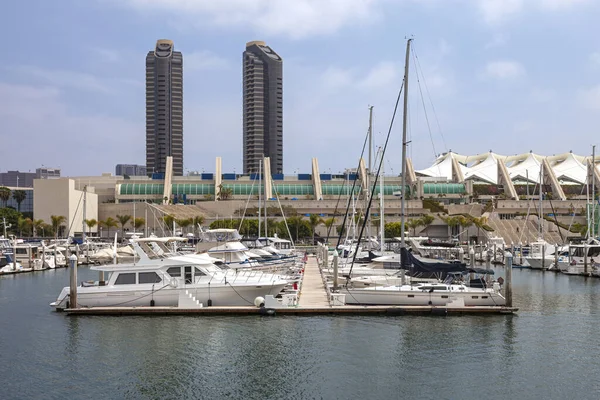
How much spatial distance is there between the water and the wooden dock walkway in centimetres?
235

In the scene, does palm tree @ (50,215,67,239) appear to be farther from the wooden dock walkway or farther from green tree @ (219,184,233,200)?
the wooden dock walkway

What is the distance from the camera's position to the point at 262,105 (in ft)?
595

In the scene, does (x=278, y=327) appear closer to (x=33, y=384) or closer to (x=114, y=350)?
(x=114, y=350)

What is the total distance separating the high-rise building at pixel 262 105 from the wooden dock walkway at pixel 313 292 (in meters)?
134

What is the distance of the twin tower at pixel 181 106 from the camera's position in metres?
181

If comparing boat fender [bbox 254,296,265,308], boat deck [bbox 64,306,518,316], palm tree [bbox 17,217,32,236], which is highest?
palm tree [bbox 17,217,32,236]

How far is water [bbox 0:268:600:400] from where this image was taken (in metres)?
21.0

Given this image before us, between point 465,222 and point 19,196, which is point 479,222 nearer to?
point 465,222

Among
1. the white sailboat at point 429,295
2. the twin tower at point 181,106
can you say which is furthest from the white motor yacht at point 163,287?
the twin tower at point 181,106

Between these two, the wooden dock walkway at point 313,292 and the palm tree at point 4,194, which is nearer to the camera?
the wooden dock walkway at point 313,292

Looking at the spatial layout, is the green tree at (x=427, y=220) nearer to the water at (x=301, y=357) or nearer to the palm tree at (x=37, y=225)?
the palm tree at (x=37, y=225)

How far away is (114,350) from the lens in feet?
84.6

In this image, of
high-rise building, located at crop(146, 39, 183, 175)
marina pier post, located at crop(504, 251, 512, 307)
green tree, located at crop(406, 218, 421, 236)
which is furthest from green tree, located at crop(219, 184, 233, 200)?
marina pier post, located at crop(504, 251, 512, 307)

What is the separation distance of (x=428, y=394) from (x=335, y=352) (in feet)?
17.3
